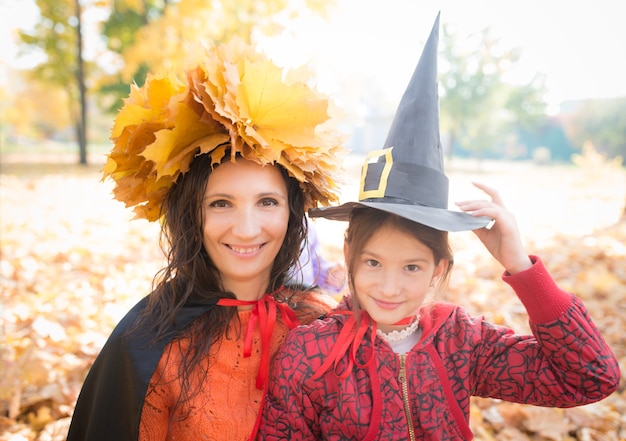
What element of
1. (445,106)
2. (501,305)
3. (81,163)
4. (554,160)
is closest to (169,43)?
(501,305)

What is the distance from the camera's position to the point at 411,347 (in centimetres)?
182

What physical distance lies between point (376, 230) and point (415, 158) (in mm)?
327

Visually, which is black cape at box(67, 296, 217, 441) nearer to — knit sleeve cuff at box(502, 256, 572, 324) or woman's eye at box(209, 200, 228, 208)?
woman's eye at box(209, 200, 228, 208)

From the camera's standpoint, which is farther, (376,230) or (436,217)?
(376,230)

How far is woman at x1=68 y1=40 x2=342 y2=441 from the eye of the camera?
5.63 ft

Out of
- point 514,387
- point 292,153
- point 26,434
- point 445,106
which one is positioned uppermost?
point 445,106

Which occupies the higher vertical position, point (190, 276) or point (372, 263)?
point (372, 263)

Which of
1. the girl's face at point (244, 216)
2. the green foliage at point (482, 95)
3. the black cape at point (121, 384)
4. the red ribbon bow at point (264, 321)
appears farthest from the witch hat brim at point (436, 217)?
the green foliage at point (482, 95)

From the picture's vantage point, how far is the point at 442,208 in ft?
5.70

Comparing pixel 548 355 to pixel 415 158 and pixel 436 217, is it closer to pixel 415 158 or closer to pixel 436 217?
pixel 436 217

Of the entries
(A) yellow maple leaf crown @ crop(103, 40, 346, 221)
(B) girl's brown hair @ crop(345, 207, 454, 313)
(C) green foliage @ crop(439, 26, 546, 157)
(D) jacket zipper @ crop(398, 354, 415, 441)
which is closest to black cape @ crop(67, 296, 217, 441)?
(A) yellow maple leaf crown @ crop(103, 40, 346, 221)

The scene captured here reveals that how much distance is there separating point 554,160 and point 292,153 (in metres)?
47.3

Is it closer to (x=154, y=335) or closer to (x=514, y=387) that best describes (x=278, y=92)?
(x=154, y=335)

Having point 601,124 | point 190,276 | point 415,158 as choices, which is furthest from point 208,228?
point 601,124
